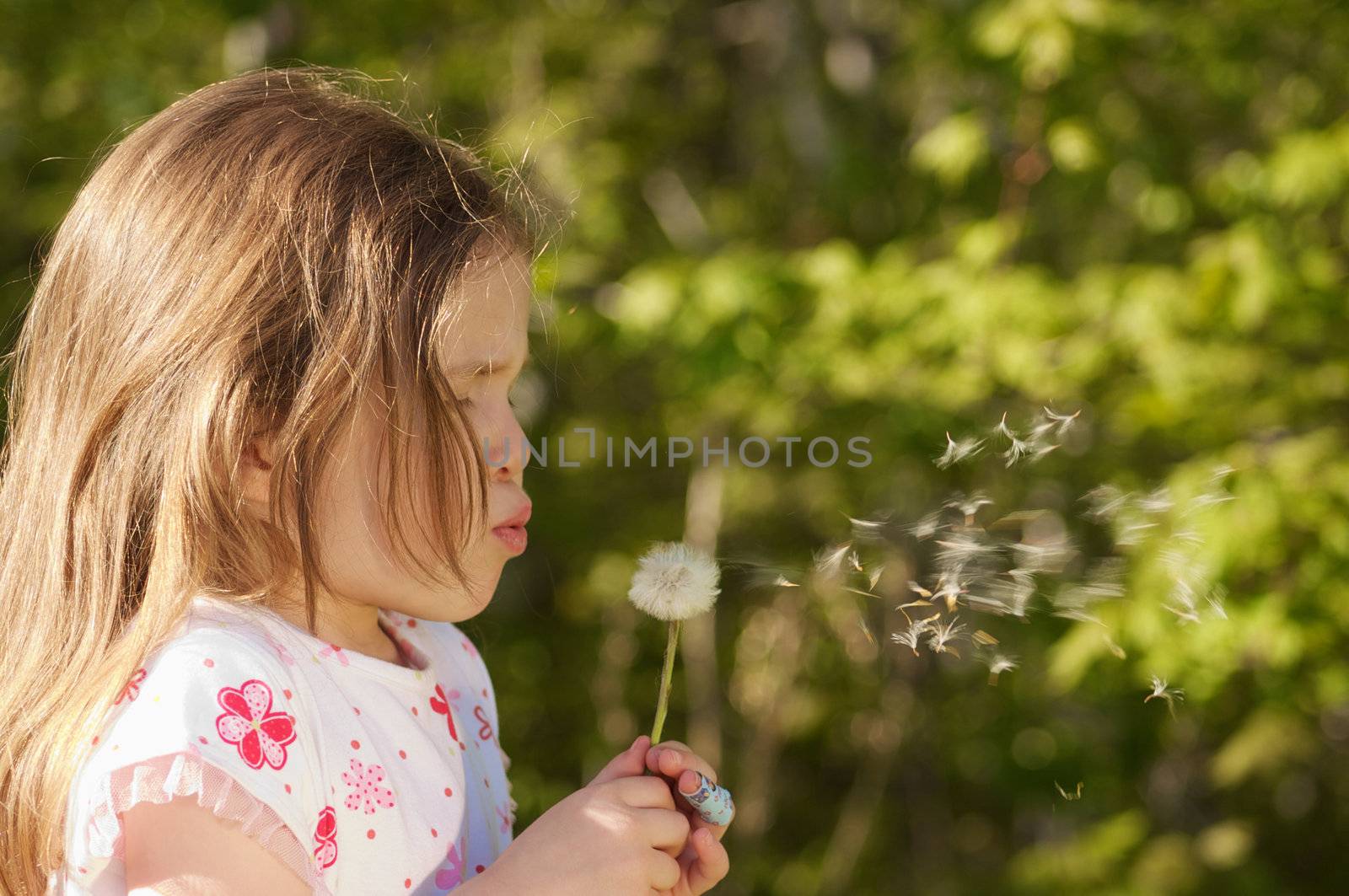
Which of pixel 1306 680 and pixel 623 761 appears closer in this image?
pixel 623 761

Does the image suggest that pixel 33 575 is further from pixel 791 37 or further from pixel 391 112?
pixel 791 37

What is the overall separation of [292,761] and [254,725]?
37 millimetres

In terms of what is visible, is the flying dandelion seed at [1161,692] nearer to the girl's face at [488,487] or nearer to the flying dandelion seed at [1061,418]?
the flying dandelion seed at [1061,418]

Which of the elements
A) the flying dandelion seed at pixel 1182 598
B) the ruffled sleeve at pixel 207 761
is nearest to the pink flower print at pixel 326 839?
the ruffled sleeve at pixel 207 761

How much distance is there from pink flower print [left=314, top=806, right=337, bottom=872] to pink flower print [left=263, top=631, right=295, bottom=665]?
104mm

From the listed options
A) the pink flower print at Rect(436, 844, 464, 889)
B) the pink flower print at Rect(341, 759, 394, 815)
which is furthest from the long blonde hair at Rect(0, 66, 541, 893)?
the pink flower print at Rect(436, 844, 464, 889)

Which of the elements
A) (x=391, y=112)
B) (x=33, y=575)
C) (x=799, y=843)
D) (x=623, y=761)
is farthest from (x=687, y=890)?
(x=799, y=843)

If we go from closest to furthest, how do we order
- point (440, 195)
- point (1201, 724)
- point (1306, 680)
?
point (440, 195) → point (1306, 680) → point (1201, 724)

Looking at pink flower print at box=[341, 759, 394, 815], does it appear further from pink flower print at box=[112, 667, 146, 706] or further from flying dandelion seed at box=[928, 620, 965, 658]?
flying dandelion seed at box=[928, 620, 965, 658]

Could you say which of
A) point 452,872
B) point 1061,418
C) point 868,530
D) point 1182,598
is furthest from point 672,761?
point 1182,598

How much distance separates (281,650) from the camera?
0.85m

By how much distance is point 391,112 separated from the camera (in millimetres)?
1043

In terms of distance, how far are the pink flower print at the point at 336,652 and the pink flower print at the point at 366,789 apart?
81mm

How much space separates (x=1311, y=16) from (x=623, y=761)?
2.34 metres
